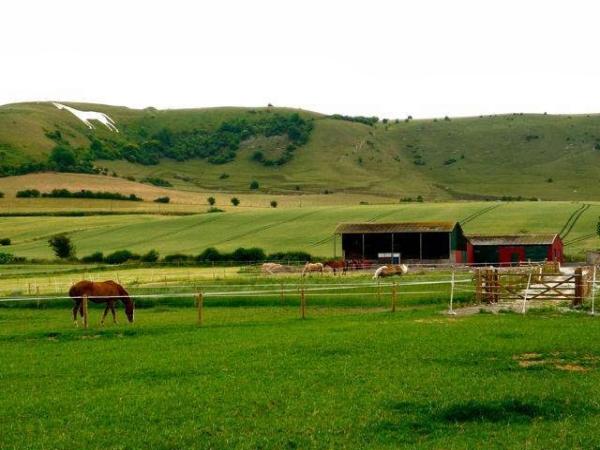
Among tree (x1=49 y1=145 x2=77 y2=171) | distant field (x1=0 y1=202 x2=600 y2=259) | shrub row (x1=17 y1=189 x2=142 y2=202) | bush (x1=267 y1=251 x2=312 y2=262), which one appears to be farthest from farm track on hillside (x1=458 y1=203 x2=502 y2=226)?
Result: tree (x1=49 y1=145 x2=77 y2=171)

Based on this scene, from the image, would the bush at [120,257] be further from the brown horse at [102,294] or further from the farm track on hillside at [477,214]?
the brown horse at [102,294]

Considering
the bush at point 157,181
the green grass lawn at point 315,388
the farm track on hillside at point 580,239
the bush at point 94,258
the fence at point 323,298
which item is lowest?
the bush at point 94,258

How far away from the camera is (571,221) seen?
282ft

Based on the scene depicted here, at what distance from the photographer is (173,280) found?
5416cm

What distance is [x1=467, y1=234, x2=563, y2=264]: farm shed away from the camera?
67.2 m

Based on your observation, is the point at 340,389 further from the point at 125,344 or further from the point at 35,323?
the point at 35,323

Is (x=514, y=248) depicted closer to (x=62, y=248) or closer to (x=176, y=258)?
(x=176, y=258)

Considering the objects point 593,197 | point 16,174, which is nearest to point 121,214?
point 16,174

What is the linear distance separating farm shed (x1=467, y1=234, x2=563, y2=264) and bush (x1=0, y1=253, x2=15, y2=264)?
42062 mm

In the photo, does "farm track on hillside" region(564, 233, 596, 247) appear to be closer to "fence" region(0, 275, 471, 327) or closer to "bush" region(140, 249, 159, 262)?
"bush" region(140, 249, 159, 262)

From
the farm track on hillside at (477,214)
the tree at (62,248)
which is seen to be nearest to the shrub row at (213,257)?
the tree at (62,248)

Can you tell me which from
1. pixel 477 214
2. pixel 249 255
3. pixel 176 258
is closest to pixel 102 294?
pixel 249 255

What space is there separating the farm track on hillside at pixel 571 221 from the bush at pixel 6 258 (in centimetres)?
5128

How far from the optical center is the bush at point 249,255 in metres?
74.6
